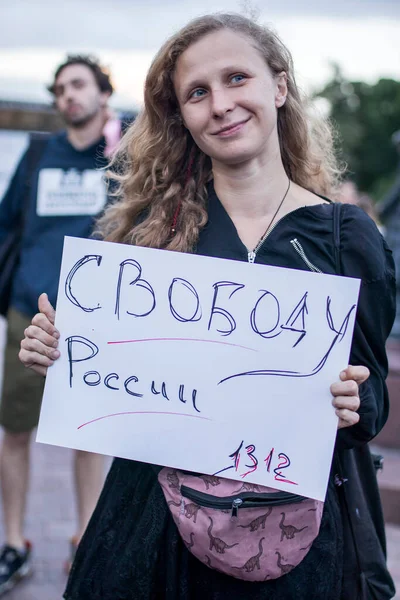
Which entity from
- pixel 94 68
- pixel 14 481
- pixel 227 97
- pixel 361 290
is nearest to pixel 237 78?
pixel 227 97

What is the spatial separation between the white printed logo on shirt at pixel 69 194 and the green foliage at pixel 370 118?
1959 inches

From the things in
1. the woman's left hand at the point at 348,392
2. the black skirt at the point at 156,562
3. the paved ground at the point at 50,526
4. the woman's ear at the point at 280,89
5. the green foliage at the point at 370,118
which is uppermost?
the green foliage at the point at 370,118

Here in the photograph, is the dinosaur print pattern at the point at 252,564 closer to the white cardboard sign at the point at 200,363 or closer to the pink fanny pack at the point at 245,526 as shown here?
the pink fanny pack at the point at 245,526

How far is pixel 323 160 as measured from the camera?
2.08 meters

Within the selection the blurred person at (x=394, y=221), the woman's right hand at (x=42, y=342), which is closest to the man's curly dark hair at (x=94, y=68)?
the woman's right hand at (x=42, y=342)

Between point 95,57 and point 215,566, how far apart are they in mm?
2616

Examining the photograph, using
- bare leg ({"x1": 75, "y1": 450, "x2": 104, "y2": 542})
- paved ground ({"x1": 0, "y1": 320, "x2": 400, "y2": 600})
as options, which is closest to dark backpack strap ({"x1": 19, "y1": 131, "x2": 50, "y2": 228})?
bare leg ({"x1": 75, "y1": 450, "x2": 104, "y2": 542})

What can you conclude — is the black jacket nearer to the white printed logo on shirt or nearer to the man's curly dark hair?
the white printed logo on shirt

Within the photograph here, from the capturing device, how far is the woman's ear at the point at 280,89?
184cm

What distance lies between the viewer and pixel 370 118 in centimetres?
5369

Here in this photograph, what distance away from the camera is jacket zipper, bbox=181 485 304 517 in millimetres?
1565

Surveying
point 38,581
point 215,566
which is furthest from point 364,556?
point 38,581

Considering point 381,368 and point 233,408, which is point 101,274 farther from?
point 381,368

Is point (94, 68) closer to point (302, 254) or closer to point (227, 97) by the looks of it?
point (227, 97)
